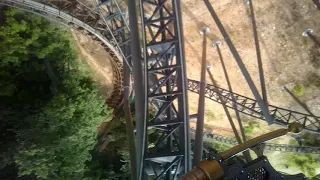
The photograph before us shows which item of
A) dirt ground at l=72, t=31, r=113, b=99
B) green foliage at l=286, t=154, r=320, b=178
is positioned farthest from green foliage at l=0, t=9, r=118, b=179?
green foliage at l=286, t=154, r=320, b=178

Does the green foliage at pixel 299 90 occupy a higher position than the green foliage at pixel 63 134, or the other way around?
the green foliage at pixel 299 90

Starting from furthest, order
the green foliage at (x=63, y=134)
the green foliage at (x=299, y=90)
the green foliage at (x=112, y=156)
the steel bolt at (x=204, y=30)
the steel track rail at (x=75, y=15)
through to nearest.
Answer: the green foliage at (x=112, y=156)
the green foliage at (x=299, y=90)
the steel bolt at (x=204, y=30)
the steel track rail at (x=75, y=15)
the green foliage at (x=63, y=134)

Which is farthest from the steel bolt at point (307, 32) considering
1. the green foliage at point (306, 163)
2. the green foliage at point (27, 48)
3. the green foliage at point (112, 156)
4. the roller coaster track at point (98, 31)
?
the green foliage at point (27, 48)

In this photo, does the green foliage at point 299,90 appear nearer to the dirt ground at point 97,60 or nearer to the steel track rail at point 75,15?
the steel track rail at point 75,15

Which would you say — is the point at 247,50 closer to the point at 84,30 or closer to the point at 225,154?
the point at 84,30

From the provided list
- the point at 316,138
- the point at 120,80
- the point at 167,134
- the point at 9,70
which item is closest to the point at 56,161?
the point at 9,70
